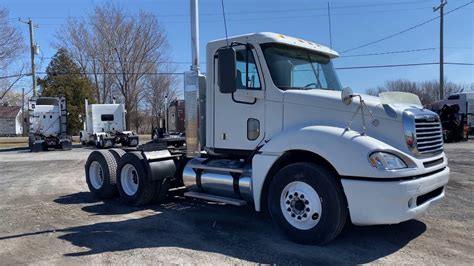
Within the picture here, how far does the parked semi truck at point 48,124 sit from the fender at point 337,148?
78.8 feet

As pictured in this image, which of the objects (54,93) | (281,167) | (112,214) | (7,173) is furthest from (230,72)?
(54,93)

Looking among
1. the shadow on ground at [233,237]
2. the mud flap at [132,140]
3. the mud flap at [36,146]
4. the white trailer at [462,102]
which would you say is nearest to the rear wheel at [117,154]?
the shadow on ground at [233,237]

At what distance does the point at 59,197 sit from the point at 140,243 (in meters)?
4.53

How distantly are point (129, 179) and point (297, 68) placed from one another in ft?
13.4

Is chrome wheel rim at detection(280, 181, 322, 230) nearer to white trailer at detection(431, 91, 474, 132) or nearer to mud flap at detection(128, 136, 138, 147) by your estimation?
mud flap at detection(128, 136, 138, 147)

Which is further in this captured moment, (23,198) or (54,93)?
(54,93)

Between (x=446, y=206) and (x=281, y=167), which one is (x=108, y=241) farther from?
(x=446, y=206)

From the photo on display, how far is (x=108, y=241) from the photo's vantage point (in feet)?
18.9

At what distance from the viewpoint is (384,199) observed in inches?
189

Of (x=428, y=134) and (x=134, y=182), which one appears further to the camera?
(x=134, y=182)

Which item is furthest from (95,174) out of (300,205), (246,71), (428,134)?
(428,134)

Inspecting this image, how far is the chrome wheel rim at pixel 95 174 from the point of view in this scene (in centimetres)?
924

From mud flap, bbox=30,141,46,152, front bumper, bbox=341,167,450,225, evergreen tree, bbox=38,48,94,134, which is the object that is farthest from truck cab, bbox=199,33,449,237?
evergreen tree, bbox=38,48,94,134

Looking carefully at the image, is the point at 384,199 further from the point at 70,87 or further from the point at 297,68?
the point at 70,87
